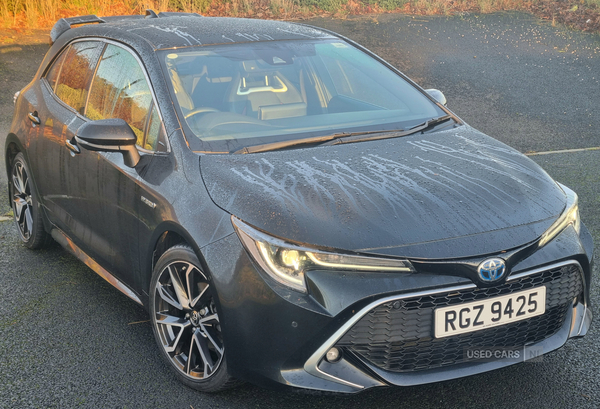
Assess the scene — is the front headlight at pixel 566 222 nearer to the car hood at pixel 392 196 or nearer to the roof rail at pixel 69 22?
the car hood at pixel 392 196

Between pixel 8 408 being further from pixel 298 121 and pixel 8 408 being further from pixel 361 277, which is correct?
pixel 298 121

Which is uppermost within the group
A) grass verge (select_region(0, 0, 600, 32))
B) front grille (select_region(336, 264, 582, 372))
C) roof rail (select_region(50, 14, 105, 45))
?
roof rail (select_region(50, 14, 105, 45))

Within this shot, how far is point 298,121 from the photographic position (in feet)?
12.3

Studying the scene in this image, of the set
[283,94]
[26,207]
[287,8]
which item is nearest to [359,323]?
[283,94]

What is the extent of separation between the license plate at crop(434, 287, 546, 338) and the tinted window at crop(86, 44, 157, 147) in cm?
Answer: 174

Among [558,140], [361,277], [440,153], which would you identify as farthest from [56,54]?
[558,140]

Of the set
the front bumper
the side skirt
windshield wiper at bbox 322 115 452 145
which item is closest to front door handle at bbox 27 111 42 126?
the side skirt

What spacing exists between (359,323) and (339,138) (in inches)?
51.7

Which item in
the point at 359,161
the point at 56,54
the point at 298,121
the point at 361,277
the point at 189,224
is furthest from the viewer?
the point at 56,54

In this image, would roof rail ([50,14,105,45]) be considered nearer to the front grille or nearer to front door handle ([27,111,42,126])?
front door handle ([27,111,42,126])

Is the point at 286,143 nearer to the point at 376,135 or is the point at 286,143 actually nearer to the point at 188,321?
the point at 376,135

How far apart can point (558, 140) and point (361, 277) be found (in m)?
7.74

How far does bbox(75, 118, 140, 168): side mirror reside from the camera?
130 inches

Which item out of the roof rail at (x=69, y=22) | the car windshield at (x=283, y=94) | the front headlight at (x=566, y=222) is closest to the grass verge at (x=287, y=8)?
the roof rail at (x=69, y=22)
